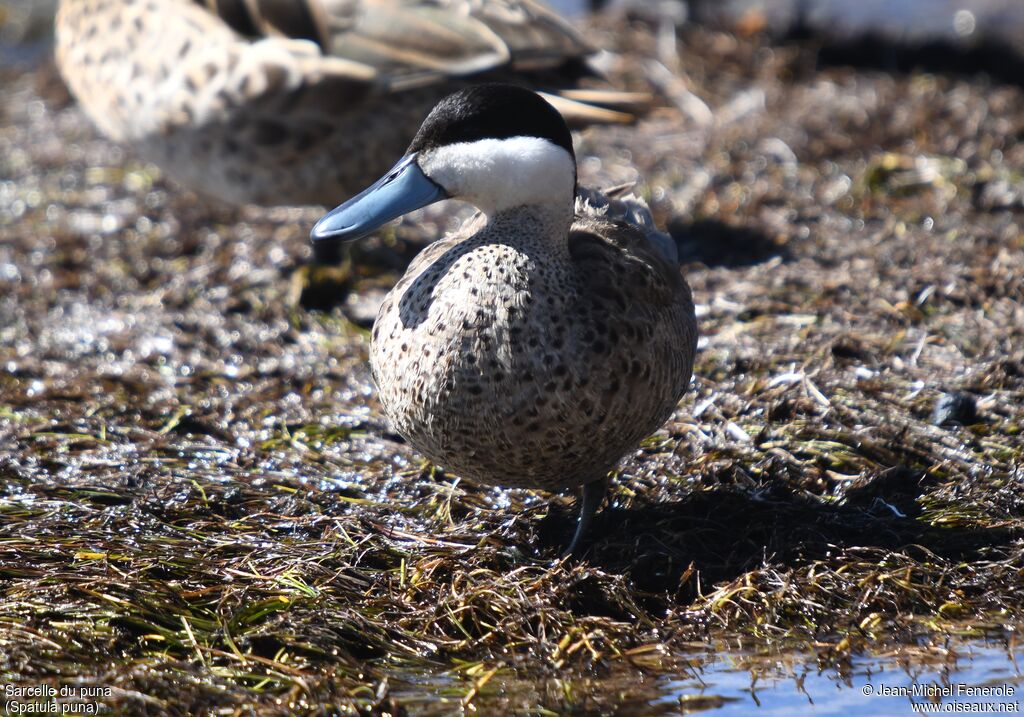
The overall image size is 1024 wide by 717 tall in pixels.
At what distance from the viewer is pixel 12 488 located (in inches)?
171

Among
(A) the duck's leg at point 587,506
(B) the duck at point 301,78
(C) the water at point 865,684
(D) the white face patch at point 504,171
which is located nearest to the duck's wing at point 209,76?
(B) the duck at point 301,78

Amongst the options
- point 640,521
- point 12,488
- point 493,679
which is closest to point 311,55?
point 12,488

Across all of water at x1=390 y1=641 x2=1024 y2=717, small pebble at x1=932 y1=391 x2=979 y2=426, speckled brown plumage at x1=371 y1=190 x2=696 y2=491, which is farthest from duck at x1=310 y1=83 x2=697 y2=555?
small pebble at x1=932 y1=391 x2=979 y2=426

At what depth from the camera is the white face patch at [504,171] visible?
3721 millimetres

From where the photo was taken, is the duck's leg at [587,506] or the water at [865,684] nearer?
the water at [865,684]

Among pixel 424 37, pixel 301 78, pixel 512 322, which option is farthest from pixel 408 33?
pixel 512 322

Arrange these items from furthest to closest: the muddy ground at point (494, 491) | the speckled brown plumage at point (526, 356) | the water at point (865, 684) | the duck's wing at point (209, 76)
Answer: the duck's wing at point (209, 76) → the speckled brown plumage at point (526, 356) → the muddy ground at point (494, 491) → the water at point (865, 684)

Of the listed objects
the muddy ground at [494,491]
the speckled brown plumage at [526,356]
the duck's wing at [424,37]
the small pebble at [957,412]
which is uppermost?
the duck's wing at [424,37]

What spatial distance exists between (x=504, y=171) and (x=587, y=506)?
40.5 inches

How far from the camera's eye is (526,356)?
144 inches

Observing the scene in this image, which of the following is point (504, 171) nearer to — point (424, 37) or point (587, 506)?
point (587, 506)

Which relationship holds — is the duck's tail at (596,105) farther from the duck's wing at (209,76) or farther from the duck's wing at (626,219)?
the duck's wing at (626,219)

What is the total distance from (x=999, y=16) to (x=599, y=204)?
6.20 m

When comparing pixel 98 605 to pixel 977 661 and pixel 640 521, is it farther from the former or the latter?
pixel 977 661
